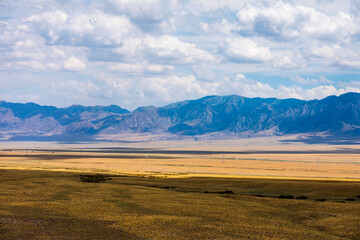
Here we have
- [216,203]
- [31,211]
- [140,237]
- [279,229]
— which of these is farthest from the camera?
[216,203]

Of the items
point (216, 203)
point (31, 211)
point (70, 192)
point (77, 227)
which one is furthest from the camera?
point (70, 192)

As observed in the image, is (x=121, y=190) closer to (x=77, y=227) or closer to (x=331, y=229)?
(x=77, y=227)

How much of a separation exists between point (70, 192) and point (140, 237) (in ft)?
47.1

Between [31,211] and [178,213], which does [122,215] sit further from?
[31,211]

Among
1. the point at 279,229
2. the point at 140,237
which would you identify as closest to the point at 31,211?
the point at 140,237

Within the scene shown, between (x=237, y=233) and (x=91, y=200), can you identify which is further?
(x=91, y=200)

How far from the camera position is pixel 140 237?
55.5 ft

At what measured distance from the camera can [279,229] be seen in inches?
759

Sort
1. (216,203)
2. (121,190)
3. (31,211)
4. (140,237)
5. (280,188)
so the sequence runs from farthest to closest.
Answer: (280,188), (121,190), (216,203), (31,211), (140,237)

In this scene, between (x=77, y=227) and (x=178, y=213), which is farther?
(x=178, y=213)

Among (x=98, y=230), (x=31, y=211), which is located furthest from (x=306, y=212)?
(x=31, y=211)

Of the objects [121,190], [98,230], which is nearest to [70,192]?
[121,190]

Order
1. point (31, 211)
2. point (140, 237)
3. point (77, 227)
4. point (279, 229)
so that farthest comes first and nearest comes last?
1. point (31, 211)
2. point (279, 229)
3. point (77, 227)
4. point (140, 237)

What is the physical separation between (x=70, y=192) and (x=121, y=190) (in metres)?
4.11
